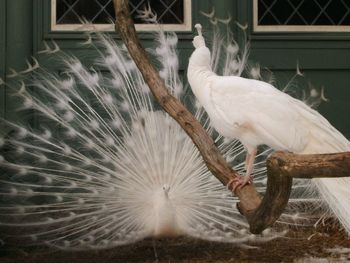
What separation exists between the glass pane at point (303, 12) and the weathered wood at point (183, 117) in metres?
2.04

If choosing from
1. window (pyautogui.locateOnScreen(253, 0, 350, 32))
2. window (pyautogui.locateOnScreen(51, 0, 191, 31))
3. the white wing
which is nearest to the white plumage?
the white wing

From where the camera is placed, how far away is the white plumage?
287 cm

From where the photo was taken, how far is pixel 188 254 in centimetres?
417

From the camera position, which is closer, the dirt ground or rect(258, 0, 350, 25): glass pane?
the dirt ground

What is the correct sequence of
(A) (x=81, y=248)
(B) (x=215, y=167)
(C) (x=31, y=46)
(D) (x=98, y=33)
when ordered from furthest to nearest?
1. (C) (x=31, y=46)
2. (D) (x=98, y=33)
3. (A) (x=81, y=248)
4. (B) (x=215, y=167)

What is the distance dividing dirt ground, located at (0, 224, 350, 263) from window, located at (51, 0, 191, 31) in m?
1.78

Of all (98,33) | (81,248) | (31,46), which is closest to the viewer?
(81,248)

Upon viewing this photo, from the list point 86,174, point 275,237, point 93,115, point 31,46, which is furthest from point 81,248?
point 31,46

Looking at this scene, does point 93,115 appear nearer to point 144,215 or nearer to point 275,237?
point 144,215

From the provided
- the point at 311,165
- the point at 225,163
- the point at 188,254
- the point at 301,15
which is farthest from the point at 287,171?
the point at 301,15

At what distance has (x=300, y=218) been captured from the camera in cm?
431

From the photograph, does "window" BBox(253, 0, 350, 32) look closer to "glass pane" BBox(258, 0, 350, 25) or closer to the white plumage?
"glass pane" BBox(258, 0, 350, 25)

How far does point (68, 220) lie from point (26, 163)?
0.47 metres

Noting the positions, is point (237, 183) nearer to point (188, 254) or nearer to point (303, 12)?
point (188, 254)
